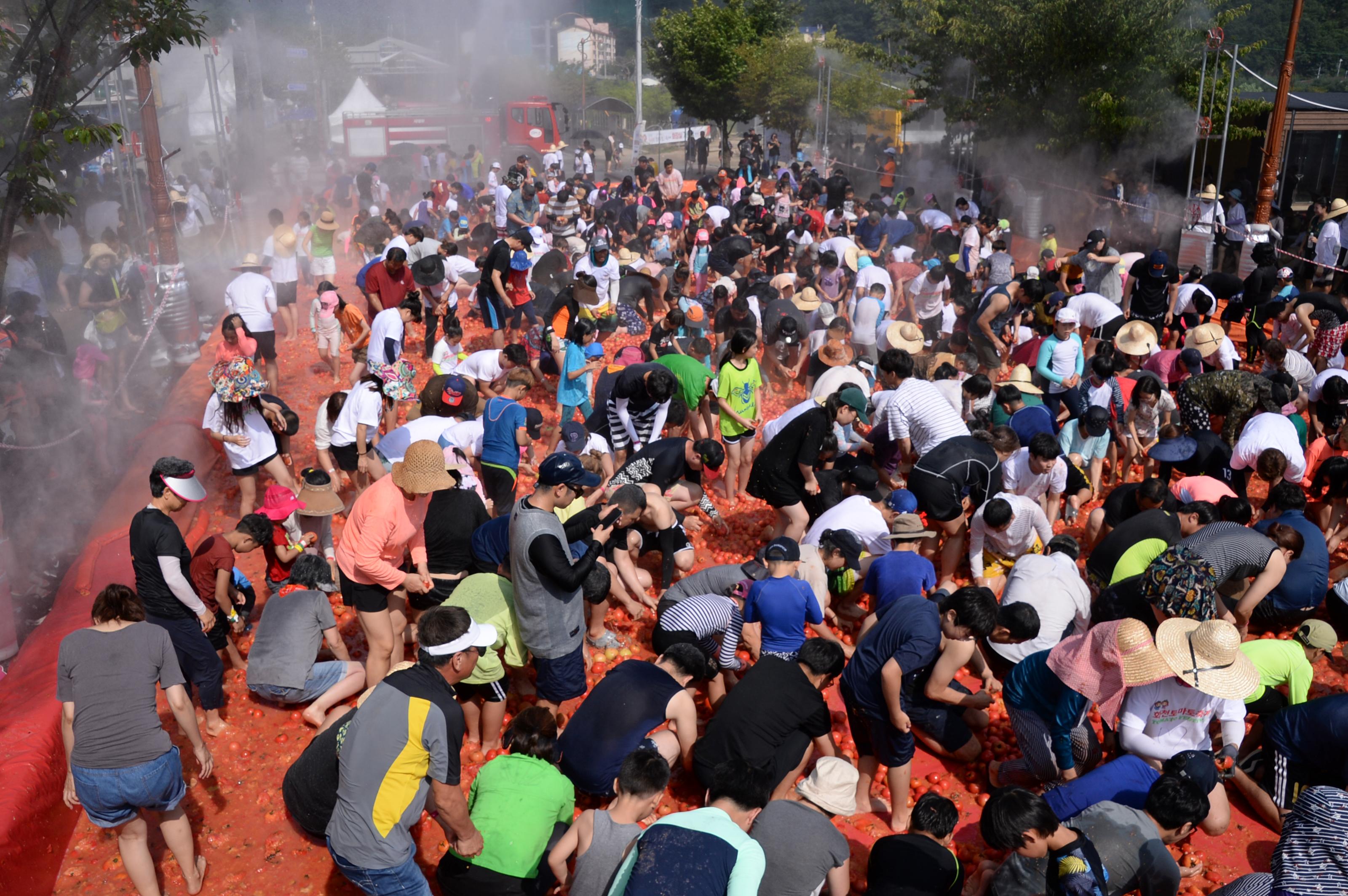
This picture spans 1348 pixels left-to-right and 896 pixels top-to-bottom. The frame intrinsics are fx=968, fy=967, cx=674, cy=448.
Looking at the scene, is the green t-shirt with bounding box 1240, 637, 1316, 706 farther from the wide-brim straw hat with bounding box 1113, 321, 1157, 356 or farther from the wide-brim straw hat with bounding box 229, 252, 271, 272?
the wide-brim straw hat with bounding box 229, 252, 271, 272

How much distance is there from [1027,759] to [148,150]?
15184 mm

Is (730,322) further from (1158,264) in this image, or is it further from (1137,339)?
(1158,264)

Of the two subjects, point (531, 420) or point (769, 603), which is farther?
point (531, 420)

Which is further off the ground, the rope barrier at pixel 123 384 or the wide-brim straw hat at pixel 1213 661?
the wide-brim straw hat at pixel 1213 661

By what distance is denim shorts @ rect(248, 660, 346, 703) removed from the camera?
5898 millimetres

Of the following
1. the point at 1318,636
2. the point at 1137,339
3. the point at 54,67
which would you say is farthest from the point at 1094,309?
the point at 54,67

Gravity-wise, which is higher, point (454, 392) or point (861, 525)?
point (454, 392)

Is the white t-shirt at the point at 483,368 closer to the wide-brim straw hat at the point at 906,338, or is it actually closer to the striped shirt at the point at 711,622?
the striped shirt at the point at 711,622

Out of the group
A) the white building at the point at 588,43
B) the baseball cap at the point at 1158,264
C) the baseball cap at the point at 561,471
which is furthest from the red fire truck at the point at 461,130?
the white building at the point at 588,43

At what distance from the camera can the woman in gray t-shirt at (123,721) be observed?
4.28 meters

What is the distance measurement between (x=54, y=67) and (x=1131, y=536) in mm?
9581

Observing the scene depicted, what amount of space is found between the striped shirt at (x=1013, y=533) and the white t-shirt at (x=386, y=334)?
553cm

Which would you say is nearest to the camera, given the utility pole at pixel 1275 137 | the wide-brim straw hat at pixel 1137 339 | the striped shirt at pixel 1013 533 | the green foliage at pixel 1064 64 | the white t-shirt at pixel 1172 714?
the white t-shirt at pixel 1172 714

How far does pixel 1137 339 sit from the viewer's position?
9.50 metres
